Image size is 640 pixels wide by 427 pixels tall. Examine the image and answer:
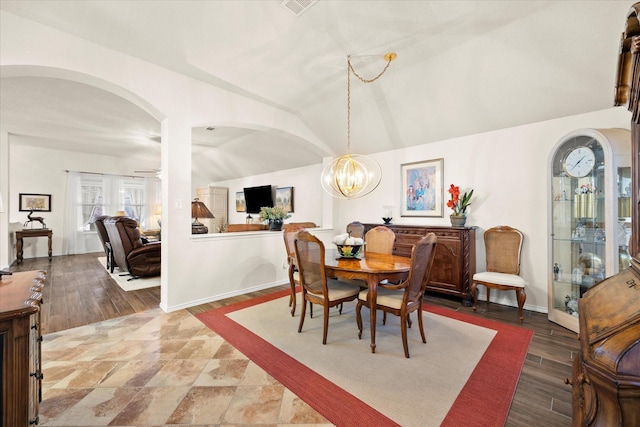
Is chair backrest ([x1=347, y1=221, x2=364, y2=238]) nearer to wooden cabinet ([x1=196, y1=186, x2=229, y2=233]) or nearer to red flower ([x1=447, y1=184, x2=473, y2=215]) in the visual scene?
red flower ([x1=447, y1=184, x2=473, y2=215])

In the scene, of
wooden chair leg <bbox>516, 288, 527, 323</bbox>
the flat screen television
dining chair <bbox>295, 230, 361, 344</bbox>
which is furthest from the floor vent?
the flat screen television

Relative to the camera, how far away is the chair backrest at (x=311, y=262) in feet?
7.91

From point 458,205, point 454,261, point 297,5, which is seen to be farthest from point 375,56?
point 454,261

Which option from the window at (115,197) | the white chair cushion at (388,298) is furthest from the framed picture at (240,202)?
the white chair cushion at (388,298)

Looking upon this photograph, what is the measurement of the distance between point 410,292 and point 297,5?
2659mm

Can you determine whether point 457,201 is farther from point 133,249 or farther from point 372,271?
point 133,249

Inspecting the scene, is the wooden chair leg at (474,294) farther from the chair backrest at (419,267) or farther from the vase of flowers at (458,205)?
the chair backrest at (419,267)

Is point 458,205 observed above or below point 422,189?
below

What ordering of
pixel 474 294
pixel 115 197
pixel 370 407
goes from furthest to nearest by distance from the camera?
pixel 115 197, pixel 474 294, pixel 370 407

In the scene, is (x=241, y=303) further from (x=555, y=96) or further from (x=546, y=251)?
(x=555, y=96)

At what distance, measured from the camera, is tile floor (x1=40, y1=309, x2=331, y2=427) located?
162 centimetres

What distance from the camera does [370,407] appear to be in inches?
66.6

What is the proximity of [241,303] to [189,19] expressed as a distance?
318 centimetres

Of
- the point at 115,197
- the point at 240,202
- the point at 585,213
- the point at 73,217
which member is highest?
the point at 115,197
